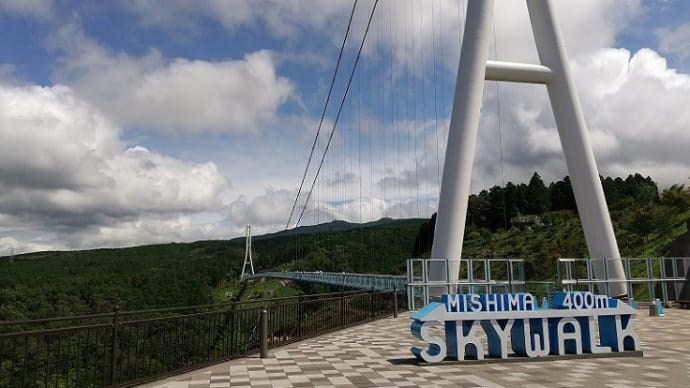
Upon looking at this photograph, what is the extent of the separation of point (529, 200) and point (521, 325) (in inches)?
2463

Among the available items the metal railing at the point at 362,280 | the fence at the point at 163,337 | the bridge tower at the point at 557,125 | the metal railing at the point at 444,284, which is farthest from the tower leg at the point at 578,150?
the fence at the point at 163,337

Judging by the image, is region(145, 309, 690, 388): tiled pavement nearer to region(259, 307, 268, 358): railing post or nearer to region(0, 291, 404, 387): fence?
region(259, 307, 268, 358): railing post

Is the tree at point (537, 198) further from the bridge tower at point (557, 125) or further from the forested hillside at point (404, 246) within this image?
the bridge tower at point (557, 125)

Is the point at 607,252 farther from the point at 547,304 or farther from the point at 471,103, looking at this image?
the point at 547,304

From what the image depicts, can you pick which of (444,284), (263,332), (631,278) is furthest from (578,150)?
(263,332)

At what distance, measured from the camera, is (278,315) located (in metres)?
11.5

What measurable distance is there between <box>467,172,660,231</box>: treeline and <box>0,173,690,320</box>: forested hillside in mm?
125

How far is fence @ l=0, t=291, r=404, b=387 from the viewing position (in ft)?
22.0

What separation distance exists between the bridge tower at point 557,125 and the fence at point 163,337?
4.75 metres

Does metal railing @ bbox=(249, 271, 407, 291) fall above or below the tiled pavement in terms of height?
above

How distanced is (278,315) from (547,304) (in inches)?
208

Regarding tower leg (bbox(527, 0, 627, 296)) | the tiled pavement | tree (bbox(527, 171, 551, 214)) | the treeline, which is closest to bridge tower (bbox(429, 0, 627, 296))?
tower leg (bbox(527, 0, 627, 296))

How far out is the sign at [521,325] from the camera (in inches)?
354

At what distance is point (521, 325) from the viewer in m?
9.27
